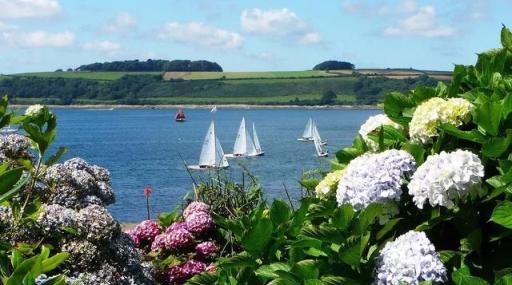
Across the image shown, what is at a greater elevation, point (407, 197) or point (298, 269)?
point (407, 197)

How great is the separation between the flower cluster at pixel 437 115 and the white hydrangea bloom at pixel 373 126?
358 mm

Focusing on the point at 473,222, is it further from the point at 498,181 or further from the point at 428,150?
the point at 428,150

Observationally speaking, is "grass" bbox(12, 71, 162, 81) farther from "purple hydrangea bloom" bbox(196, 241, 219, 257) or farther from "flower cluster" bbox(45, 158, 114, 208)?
"flower cluster" bbox(45, 158, 114, 208)

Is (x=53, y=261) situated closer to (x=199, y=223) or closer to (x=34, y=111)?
(x=34, y=111)

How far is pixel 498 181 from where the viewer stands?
9.36 ft

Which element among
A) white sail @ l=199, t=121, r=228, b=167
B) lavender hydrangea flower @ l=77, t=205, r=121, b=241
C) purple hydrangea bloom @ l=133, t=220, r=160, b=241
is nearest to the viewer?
lavender hydrangea flower @ l=77, t=205, r=121, b=241

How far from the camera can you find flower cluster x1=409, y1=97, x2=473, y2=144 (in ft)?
10.3

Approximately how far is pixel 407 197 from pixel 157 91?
189027mm

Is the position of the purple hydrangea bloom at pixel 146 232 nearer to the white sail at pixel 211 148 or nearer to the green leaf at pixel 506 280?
the green leaf at pixel 506 280

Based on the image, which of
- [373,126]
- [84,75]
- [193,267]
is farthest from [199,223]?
[84,75]

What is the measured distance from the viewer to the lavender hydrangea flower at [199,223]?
20.8 ft

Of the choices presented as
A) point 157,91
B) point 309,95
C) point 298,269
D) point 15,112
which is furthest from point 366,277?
point 157,91

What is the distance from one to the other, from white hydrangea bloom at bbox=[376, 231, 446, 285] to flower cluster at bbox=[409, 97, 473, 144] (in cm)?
60

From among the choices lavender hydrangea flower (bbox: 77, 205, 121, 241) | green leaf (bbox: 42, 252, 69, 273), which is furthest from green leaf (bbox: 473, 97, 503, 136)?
lavender hydrangea flower (bbox: 77, 205, 121, 241)
